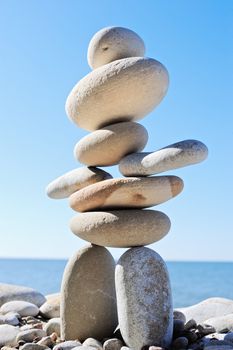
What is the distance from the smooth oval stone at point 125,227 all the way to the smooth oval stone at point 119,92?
1.02 m

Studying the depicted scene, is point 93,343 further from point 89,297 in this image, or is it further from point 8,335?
point 8,335

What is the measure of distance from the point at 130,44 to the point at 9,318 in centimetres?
323

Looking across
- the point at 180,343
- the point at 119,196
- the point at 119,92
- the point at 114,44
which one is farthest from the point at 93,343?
the point at 114,44

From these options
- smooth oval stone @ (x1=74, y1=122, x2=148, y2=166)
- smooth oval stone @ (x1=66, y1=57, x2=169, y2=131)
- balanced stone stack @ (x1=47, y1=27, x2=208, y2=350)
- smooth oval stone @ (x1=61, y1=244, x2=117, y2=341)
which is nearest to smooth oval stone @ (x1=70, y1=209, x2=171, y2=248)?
balanced stone stack @ (x1=47, y1=27, x2=208, y2=350)

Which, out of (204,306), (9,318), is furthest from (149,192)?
(204,306)

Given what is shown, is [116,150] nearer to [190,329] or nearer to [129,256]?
[129,256]

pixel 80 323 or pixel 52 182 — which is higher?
pixel 52 182

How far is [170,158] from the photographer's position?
13.8 feet

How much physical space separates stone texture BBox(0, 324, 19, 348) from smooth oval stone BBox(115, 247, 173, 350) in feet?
3.46

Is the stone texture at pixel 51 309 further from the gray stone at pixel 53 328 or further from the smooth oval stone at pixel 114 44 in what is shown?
the smooth oval stone at pixel 114 44

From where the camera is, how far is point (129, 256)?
4480 millimetres

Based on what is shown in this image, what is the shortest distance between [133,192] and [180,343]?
1392 mm

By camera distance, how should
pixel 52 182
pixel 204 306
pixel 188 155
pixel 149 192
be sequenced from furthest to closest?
pixel 204 306 → pixel 52 182 → pixel 149 192 → pixel 188 155

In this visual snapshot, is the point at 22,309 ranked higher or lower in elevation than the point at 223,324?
higher
